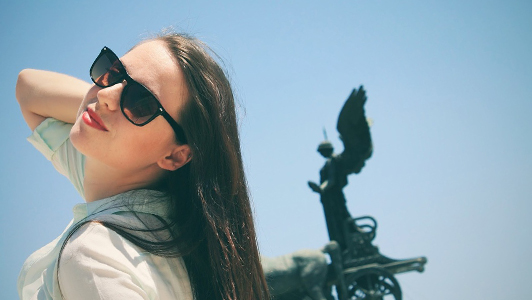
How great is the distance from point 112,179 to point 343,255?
6623 millimetres

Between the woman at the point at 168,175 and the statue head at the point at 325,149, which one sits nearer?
the woman at the point at 168,175

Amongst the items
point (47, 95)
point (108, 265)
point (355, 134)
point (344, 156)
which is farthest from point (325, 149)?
point (108, 265)

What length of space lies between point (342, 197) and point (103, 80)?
6.97 m

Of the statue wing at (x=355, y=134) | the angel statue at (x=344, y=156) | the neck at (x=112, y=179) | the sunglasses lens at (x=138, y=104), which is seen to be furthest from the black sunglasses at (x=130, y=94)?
the statue wing at (x=355, y=134)

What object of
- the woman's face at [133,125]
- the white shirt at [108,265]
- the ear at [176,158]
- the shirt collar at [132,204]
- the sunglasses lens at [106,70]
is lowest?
the white shirt at [108,265]

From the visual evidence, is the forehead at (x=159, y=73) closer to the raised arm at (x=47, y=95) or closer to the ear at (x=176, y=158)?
the ear at (x=176, y=158)

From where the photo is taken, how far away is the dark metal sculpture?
6660 millimetres

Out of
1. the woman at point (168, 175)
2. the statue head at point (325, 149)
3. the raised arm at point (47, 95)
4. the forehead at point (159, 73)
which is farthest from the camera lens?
the statue head at point (325, 149)

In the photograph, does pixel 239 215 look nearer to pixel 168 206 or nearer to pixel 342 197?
pixel 168 206

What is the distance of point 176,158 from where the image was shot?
3.53 feet

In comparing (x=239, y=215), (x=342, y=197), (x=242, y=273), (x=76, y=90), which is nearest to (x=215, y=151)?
(x=239, y=215)

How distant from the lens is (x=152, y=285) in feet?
2.68

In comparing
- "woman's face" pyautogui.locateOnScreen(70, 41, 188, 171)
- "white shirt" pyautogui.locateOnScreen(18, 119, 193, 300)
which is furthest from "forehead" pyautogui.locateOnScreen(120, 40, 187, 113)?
"white shirt" pyautogui.locateOnScreen(18, 119, 193, 300)

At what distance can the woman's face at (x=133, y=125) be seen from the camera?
101cm
